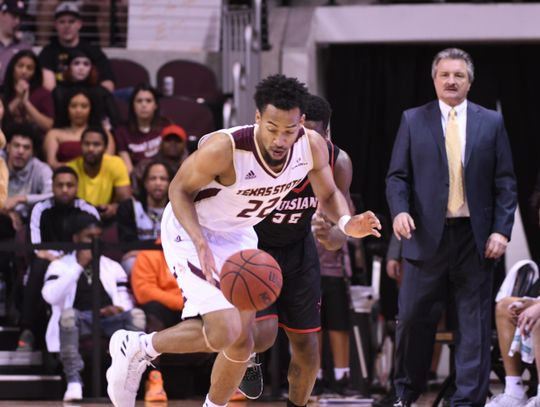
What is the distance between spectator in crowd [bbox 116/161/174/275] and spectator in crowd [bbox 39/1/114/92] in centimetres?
199

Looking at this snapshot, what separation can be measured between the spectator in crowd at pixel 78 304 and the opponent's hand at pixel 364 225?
11.0 feet

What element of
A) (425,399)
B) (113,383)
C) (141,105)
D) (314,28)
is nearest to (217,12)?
(314,28)

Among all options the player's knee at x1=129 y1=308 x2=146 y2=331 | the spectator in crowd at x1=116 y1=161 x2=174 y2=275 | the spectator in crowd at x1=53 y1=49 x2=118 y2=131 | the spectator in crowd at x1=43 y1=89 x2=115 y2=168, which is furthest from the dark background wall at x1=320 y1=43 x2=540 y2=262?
the player's knee at x1=129 y1=308 x2=146 y2=331

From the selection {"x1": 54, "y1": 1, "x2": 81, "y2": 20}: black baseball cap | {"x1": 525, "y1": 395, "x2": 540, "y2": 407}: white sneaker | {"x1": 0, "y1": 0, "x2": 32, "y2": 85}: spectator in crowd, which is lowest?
{"x1": 525, "y1": 395, "x2": 540, "y2": 407}: white sneaker

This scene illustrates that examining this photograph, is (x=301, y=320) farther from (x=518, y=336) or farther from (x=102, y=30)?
(x=102, y=30)

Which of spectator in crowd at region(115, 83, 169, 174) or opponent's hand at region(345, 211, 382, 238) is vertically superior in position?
spectator in crowd at region(115, 83, 169, 174)

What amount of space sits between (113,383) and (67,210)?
3145mm

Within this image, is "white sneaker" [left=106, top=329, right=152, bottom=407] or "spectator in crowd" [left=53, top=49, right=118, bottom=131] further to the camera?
"spectator in crowd" [left=53, top=49, right=118, bottom=131]

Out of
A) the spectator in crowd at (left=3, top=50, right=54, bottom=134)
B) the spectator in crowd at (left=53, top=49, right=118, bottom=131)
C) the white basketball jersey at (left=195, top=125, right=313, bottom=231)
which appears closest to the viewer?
the white basketball jersey at (left=195, top=125, right=313, bottom=231)

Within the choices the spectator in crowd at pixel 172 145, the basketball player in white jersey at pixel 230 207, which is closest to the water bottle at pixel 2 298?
the spectator in crowd at pixel 172 145

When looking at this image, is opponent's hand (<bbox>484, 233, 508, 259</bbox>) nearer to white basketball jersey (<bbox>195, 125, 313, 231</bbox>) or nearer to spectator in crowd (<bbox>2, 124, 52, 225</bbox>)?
white basketball jersey (<bbox>195, 125, 313, 231</bbox>)

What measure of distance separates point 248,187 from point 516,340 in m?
2.59

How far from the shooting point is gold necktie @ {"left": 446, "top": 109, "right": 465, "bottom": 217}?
21.8 feet

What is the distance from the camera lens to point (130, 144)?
32.6ft
